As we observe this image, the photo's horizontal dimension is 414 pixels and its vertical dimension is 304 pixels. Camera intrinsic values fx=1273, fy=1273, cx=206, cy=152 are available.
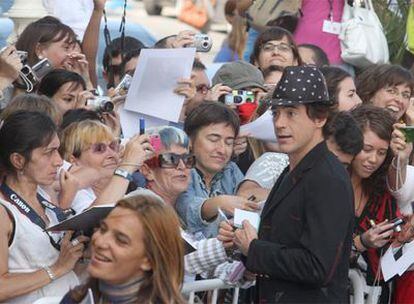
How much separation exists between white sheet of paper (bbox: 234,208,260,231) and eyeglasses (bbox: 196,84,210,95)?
6.98 ft

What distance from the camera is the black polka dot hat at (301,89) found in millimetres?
6121

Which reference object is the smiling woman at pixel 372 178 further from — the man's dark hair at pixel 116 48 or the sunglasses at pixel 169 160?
the man's dark hair at pixel 116 48

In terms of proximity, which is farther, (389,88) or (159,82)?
(389,88)

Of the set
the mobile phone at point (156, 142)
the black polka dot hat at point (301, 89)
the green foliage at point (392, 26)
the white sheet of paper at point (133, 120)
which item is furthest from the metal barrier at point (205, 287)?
the green foliage at point (392, 26)

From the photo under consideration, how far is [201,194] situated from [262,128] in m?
0.71

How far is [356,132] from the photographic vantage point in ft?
23.4

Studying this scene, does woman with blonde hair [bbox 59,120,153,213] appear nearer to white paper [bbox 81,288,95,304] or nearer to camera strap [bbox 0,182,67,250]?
camera strap [bbox 0,182,67,250]

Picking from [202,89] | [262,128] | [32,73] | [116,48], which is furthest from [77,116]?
[116,48]

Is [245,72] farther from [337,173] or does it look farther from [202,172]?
[337,173]

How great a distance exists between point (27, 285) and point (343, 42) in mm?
5126

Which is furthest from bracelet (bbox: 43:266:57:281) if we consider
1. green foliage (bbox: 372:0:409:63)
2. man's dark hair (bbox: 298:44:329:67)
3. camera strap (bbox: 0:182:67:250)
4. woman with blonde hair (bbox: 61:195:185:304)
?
green foliage (bbox: 372:0:409:63)

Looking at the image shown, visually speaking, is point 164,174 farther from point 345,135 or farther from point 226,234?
point 345,135

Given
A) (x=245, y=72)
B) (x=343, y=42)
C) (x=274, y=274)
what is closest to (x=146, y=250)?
(x=274, y=274)

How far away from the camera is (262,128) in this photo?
7715 mm
